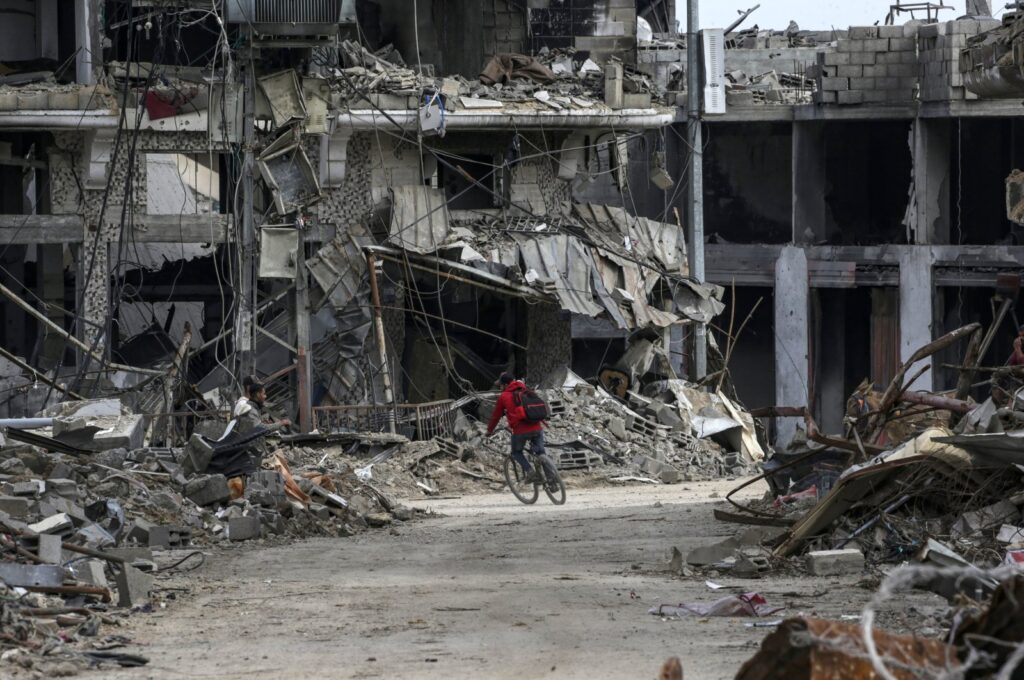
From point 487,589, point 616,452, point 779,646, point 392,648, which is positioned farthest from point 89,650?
point 616,452

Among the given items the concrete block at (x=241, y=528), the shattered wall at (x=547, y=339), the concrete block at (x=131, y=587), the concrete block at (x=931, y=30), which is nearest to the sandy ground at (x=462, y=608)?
the concrete block at (x=131, y=587)

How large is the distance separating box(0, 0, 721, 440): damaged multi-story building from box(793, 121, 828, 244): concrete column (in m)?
7.85

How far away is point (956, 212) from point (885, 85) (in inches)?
135

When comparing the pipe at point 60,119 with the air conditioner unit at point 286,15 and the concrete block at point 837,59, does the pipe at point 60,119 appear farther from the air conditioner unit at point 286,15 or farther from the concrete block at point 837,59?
the concrete block at point 837,59

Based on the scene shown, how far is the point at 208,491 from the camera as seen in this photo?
1683 cm

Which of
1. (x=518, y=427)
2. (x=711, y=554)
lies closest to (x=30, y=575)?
(x=711, y=554)

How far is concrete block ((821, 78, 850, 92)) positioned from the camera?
37.2 meters

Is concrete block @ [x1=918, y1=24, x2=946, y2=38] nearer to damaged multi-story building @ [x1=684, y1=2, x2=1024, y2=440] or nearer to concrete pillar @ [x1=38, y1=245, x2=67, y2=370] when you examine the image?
damaged multi-story building @ [x1=684, y1=2, x2=1024, y2=440]

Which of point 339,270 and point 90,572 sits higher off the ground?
point 339,270

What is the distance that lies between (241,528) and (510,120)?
14217 mm

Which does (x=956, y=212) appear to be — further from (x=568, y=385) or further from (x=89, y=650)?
(x=89, y=650)

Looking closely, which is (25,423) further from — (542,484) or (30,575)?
(30,575)

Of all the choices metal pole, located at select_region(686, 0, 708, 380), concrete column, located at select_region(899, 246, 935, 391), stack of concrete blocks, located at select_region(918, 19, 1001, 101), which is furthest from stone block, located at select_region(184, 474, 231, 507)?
concrete column, located at select_region(899, 246, 935, 391)

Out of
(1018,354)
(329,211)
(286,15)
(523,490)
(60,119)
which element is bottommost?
(523,490)
